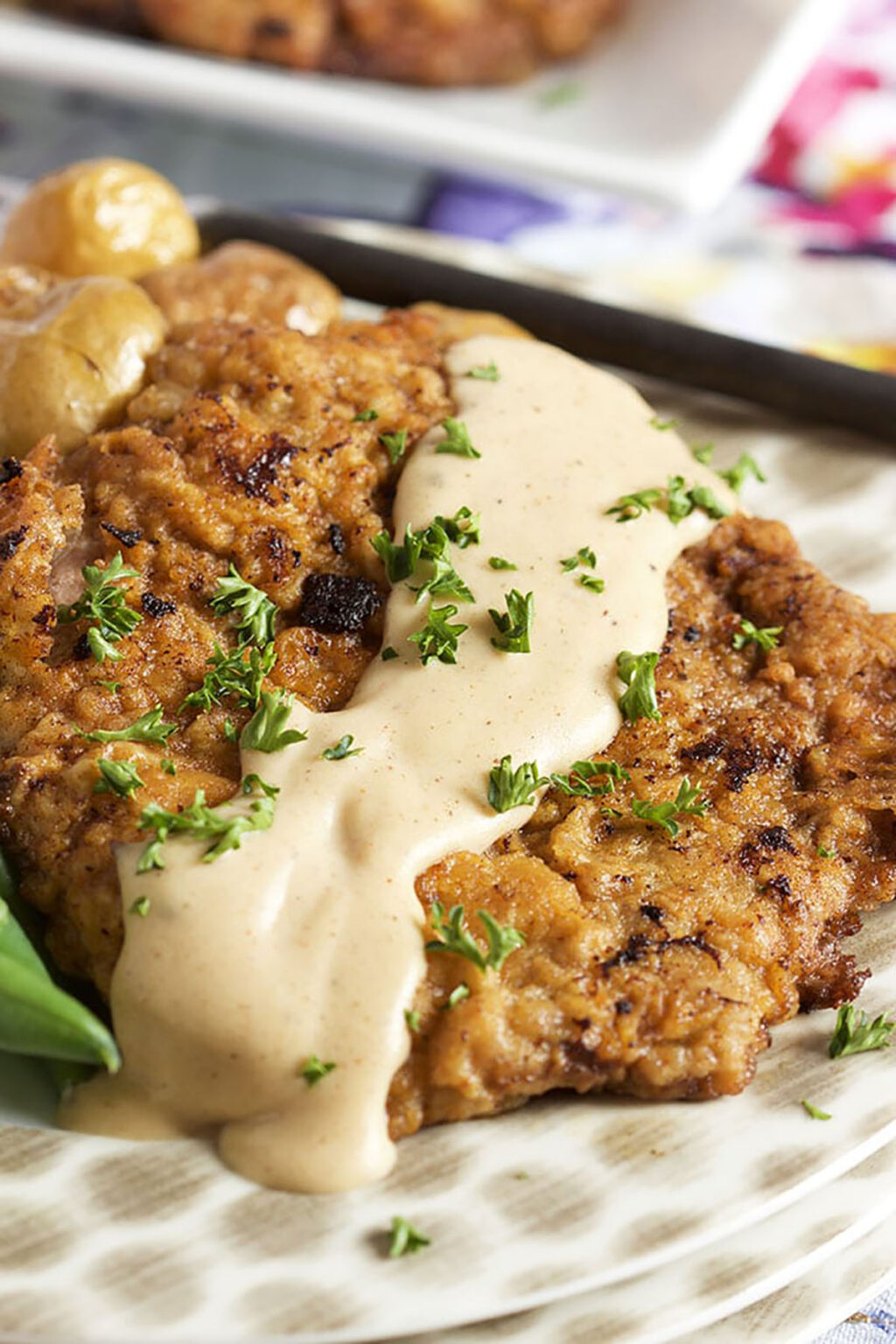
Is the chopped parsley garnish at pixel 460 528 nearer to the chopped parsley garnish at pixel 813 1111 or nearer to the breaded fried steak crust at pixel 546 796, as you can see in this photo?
the breaded fried steak crust at pixel 546 796

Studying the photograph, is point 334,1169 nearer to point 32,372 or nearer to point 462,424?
point 462,424

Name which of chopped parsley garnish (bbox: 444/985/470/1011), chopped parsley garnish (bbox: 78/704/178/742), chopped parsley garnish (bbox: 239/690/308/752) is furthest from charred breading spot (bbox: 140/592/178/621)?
chopped parsley garnish (bbox: 444/985/470/1011)

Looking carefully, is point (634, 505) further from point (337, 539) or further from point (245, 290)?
point (245, 290)

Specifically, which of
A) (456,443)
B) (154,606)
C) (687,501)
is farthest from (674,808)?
(154,606)

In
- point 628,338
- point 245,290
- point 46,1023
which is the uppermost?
point 628,338

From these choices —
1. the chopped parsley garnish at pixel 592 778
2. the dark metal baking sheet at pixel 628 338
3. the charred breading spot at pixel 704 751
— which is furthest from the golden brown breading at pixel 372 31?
the chopped parsley garnish at pixel 592 778

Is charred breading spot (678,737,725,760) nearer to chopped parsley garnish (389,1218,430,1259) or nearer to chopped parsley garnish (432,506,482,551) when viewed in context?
chopped parsley garnish (432,506,482,551)

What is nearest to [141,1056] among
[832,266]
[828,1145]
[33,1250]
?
[33,1250]
